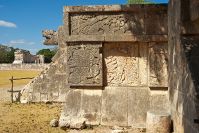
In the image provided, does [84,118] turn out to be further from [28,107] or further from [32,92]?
[32,92]

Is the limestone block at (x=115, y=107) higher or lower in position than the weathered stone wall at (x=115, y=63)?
lower

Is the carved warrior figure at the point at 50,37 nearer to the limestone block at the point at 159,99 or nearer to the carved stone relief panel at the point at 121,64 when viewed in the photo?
the carved stone relief panel at the point at 121,64

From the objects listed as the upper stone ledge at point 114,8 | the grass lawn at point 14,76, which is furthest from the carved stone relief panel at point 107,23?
the grass lawn at point 14,76

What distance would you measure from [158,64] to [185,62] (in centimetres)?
310

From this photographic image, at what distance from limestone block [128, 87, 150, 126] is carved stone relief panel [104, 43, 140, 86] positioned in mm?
244

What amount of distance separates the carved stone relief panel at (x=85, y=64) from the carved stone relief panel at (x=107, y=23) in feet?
1.26

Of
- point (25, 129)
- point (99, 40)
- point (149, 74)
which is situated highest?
point (99, 40)

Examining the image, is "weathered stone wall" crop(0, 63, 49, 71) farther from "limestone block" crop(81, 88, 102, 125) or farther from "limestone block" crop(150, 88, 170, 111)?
"limestone block" crop(150, 88, 170, 111)

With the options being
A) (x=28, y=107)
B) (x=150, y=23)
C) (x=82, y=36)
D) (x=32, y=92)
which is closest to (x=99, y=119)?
(x=82, y=36)

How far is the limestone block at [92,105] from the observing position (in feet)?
29.2

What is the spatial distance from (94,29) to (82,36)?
0.35 m

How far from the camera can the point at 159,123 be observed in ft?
24.0

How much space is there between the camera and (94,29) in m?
8.93

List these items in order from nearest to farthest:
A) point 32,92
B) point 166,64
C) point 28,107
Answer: point 166,64
point 28,107
point 32,92
